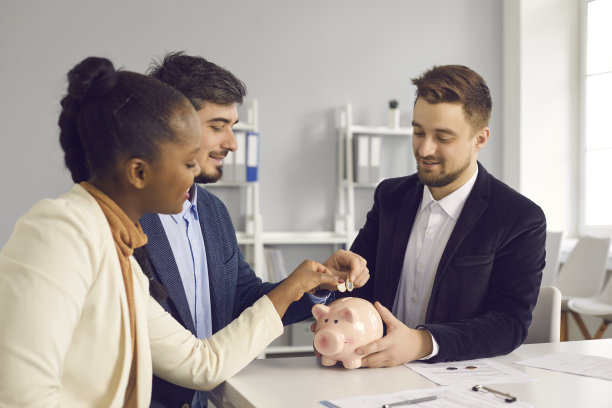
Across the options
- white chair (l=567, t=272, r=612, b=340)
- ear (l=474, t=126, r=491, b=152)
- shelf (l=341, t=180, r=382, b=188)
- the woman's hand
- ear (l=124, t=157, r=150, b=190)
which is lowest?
white chair (l=567, t=272, r=612, b=340)

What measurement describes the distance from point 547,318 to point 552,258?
2.43 metres

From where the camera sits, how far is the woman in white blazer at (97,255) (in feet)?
2.84

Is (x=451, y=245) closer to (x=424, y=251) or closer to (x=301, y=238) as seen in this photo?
(x=424, y=251)

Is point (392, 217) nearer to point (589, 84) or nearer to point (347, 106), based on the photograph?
point (347, 106)

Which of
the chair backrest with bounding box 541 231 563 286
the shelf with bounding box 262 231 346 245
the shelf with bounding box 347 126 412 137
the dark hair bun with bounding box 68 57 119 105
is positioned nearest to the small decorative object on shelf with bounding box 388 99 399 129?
the shelf with bounding box 347 126 412 137

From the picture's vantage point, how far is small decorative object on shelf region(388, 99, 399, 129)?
4.39 m

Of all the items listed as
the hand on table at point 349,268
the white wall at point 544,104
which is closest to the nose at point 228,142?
the hand on table at point 349,268

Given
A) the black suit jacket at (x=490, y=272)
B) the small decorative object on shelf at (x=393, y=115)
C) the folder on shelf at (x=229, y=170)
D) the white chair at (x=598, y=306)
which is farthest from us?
the small decorative object on shelf at (x=393, y=115)

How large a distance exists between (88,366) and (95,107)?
1.37ft

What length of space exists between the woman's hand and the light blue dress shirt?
31 centimetres

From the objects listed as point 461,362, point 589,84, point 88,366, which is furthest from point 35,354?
point 589,84

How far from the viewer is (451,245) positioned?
1.68m

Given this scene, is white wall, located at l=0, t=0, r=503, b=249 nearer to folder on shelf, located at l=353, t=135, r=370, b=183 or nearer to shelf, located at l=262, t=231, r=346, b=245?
shelf, located at l=262, t=231, r=346, b=245

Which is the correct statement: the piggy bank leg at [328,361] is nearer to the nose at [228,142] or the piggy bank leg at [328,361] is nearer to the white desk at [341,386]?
the white desk at [341,386]
